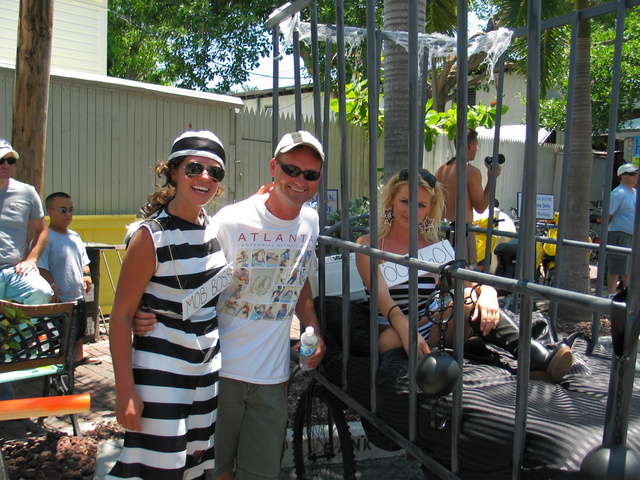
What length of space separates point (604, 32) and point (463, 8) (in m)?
12.2

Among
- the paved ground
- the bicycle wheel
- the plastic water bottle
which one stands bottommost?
the paved ground

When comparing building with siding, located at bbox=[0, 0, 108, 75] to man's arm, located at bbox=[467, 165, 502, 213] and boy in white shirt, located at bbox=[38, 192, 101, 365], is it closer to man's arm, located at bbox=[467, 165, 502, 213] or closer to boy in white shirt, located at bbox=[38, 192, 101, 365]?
boy in white shirt, located at bbox=[38, 192, 101, 365]

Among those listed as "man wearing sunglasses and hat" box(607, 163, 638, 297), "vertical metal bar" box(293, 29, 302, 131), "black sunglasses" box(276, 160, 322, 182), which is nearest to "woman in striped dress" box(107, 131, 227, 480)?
"black sunglasses" box(276, 160, 322, 182)

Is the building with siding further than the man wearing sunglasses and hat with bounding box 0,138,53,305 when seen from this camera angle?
Yes

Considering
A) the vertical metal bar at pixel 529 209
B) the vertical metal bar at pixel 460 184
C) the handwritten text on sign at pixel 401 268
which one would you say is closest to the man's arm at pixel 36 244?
the handwritten text on sign at pixel 401 268

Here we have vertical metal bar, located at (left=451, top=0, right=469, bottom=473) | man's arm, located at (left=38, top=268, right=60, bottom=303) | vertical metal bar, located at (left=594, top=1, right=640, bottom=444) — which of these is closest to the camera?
vertical metal bar, located at (left=594, top=1, right=640, bottom=444)

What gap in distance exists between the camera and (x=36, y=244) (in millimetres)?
4711

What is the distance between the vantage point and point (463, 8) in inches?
69.5

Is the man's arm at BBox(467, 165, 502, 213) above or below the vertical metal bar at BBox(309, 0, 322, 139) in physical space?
below

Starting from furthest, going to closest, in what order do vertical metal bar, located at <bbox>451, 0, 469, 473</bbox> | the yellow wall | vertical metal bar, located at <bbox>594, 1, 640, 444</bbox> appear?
the yellow wall < vertical metal bar, located at <bbox>451, 0, 469, 473</bbox> < vertical metal bar, located at <bbox>594, 1, 640, 444</bbox>

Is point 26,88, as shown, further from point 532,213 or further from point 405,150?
point 532,213

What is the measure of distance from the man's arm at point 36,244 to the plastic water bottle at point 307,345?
2.99m

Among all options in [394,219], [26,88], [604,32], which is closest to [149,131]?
[26,88]

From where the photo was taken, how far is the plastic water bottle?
2469 mm
